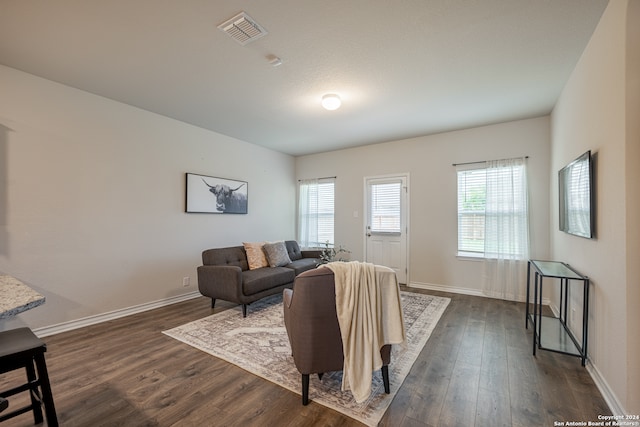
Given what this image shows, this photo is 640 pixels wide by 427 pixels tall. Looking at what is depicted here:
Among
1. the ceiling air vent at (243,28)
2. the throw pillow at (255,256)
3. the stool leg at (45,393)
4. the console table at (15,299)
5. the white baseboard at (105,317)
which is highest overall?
the ceiling air vent at (243,28)

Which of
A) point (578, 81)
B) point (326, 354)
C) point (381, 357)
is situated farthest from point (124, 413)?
point (578, 81)

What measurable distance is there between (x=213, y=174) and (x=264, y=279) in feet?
7.04

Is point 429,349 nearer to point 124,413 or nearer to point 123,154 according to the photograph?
point 124,413

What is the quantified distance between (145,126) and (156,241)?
160cm

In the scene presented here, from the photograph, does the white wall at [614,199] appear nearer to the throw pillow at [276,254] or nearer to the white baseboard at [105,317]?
the throw pillow at [276,254]

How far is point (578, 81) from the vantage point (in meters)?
2.57

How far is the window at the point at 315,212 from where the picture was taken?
19.5ft

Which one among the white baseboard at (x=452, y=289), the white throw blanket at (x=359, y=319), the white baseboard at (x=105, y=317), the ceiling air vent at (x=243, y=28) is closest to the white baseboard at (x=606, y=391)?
the white throw blanket at (x=359, y=319)

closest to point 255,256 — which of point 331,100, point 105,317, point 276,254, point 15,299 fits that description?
point 276,254

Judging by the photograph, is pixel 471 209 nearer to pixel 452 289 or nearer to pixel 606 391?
pixel 452 289

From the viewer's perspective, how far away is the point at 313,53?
2.44 m

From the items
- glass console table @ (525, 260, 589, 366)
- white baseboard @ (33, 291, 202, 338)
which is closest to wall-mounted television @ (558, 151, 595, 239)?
glass console table @ (525, 260, 589, 366)

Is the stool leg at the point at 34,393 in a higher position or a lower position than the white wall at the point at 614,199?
lower

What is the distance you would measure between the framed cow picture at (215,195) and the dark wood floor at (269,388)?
6.71 ft
